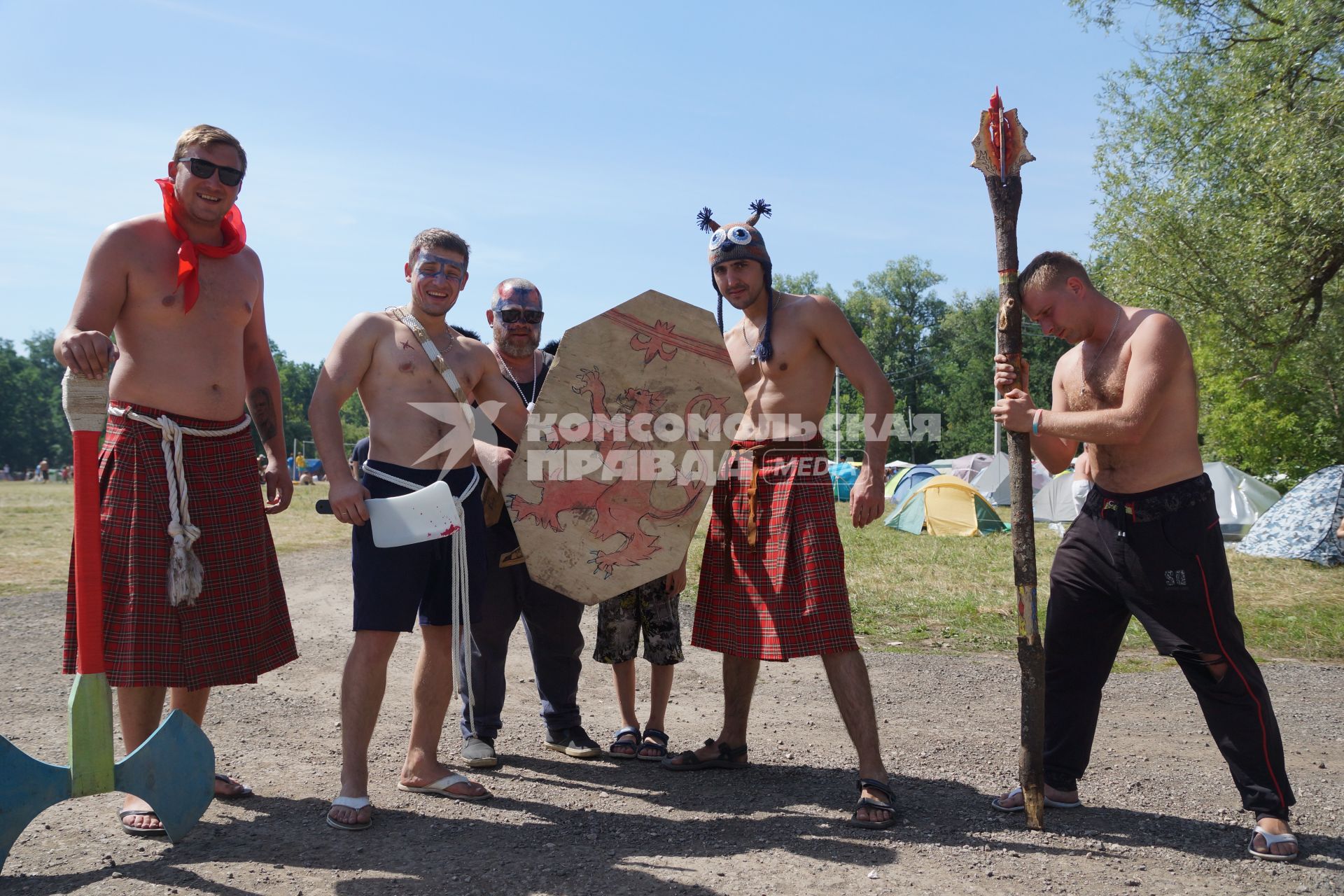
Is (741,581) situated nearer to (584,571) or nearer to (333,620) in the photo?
(584,571)

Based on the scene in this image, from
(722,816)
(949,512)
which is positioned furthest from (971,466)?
(722,816)

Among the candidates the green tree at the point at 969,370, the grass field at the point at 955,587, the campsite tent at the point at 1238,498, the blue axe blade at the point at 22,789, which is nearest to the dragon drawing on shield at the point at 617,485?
the blue axe blade at the point at 22,789

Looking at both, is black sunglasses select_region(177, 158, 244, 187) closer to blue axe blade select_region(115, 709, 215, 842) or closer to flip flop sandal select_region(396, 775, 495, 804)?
blue axe blade select_region(115, 709, 215, 842)

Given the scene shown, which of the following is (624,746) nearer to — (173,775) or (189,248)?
(173,775)

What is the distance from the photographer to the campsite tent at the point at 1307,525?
12109mm

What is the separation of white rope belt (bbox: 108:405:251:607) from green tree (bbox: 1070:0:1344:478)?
12504 mm

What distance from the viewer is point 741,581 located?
3.97 meters

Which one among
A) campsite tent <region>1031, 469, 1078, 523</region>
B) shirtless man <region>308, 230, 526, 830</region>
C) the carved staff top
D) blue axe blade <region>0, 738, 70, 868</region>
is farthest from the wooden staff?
campsite tent <region>1031, 469, 1078, 523</region>

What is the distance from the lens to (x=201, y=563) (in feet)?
11.4

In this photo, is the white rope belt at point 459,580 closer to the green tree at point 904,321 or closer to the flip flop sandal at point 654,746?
the flip flop sandal at point 654,746

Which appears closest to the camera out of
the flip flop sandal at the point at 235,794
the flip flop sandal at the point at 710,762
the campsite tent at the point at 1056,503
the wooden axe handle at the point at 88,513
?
the wooden axe handle at the point at 88,513

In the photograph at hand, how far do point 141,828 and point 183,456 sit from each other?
1282mm

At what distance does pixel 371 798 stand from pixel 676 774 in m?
1.27

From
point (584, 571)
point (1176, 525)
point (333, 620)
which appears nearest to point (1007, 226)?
point (1176, 525)
